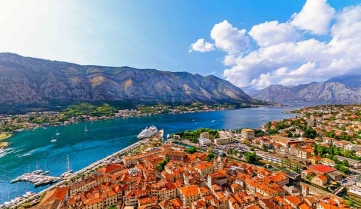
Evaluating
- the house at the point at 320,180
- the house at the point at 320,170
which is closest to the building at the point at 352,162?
the house at the point at 320,170

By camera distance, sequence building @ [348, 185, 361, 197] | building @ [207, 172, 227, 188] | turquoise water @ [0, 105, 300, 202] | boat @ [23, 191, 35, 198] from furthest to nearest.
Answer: turquoise water @ [0, 105, 300, 202] < boat @ [23, 191, 35, 198] < building @ [207, 172, 227, 188] < building @ [348, 185, 361, 197]

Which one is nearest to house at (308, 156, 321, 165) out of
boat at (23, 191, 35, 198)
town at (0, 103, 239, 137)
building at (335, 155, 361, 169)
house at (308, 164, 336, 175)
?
building at (335, 155, 361, 169)

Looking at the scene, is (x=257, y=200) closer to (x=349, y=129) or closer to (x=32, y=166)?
(x=32, y=166)

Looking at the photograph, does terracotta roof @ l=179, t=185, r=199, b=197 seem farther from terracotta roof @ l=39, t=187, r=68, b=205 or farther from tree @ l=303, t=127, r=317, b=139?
tree @ l=303, t=127, r=317, b=139

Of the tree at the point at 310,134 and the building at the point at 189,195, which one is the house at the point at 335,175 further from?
the tree at the point at 310,134

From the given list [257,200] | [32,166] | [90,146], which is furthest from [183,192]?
[90,146]

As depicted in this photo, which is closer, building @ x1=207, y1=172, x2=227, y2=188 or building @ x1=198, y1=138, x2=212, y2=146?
building @ x1=207, y1=172, x2=227, y2=188

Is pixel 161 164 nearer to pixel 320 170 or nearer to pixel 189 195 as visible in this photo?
pixel 189 195

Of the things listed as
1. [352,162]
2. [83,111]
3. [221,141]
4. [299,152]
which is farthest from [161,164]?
[83,111]
